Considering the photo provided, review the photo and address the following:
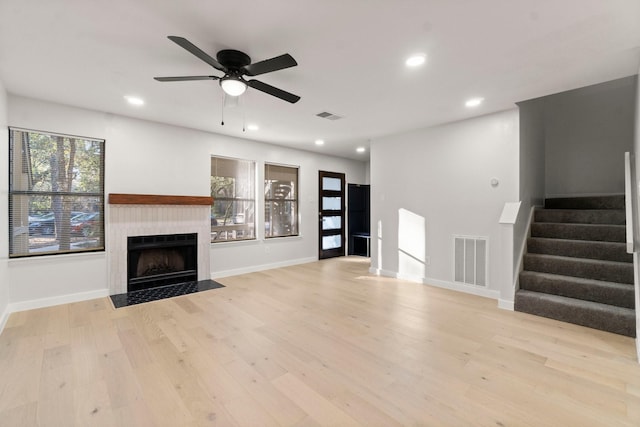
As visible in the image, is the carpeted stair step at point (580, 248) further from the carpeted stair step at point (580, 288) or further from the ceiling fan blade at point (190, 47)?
the ceiling fan blade at point (190, 47)

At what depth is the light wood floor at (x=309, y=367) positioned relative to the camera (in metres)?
1.72

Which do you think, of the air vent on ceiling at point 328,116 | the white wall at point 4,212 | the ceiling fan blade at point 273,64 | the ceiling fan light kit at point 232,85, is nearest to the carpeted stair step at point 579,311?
the air vent on ceiling at point 328,116

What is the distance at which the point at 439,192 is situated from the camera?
14.6 ft

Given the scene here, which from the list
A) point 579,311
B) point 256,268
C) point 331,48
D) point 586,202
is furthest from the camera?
point 256,268

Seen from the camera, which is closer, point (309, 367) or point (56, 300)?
point (309, 367)

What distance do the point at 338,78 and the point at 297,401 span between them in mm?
2801

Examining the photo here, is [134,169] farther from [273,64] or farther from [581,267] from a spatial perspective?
[581,267]

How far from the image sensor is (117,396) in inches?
73.9

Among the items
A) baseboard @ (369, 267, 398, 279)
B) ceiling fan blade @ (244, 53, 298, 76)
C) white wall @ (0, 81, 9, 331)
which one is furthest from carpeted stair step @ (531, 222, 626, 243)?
white wall @ (0, 81, 9, 331)

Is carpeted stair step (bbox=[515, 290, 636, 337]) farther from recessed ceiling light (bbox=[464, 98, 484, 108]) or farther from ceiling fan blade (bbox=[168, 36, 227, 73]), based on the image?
ceiling fan blade (bbox=[168, 36, 227, 73])

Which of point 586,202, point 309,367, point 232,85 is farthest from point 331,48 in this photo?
point 586,202

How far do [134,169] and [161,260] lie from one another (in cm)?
144

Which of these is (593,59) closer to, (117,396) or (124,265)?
(117,396)

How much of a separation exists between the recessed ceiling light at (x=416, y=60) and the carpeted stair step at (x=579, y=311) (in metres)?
2.85
